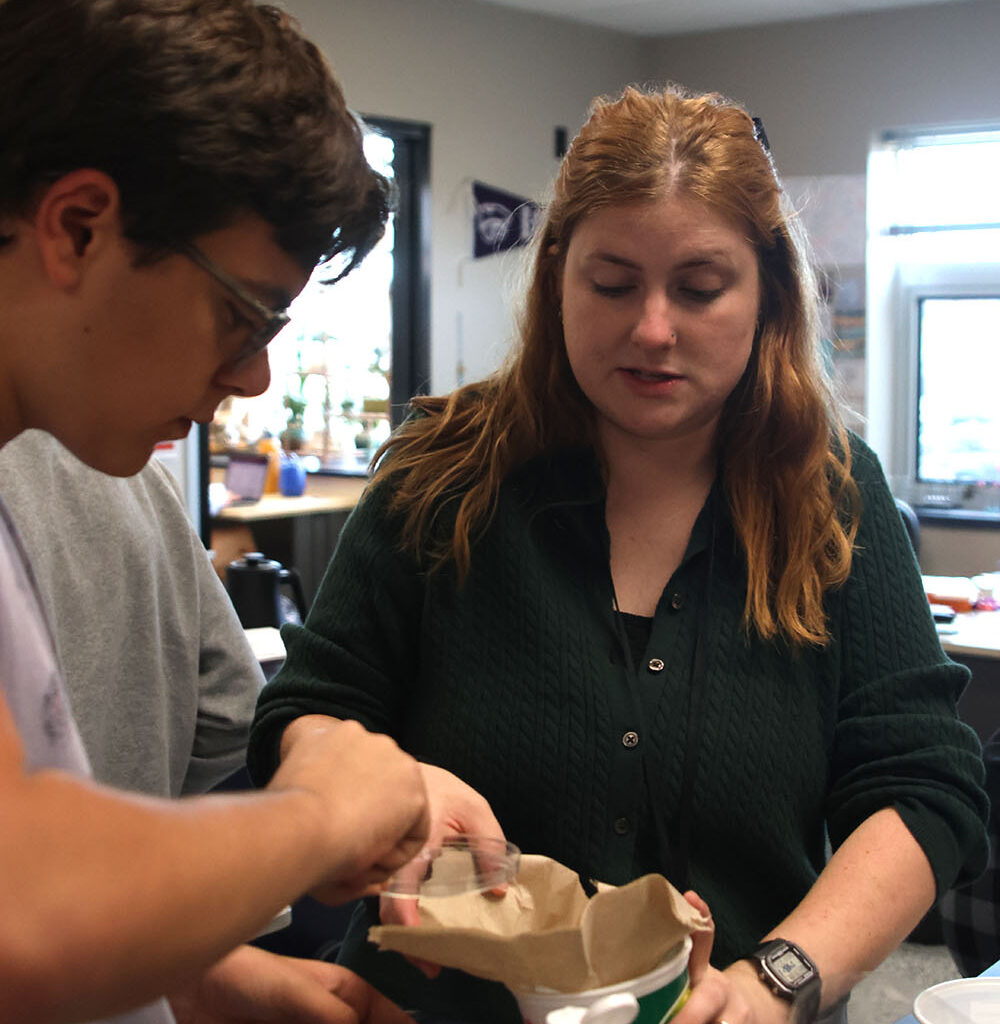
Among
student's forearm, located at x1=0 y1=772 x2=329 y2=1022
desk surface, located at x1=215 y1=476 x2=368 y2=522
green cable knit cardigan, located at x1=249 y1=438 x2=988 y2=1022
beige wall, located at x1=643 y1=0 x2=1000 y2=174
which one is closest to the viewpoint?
student's forearm, located at x1=0 y1=772 x2=329 y2=1022

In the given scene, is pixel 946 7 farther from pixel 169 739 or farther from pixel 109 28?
pixel 109 28

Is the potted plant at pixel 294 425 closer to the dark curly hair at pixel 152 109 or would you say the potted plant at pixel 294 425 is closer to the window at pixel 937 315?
the window at pixel 937 315

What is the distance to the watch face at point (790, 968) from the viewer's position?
1.15m

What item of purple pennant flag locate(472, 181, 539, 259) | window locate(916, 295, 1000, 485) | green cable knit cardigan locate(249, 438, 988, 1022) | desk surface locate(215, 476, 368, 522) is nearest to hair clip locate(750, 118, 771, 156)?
green cable knit cardigan locate(249, 438, 988, 1022)

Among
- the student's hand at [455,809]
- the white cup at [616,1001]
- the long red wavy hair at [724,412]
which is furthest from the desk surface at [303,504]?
the white cup at [616,1001]

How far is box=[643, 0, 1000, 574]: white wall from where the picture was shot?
5480mm

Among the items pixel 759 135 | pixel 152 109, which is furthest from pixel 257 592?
pixel 152 109

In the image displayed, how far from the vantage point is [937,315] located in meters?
5.79

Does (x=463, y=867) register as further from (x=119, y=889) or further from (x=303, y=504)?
(x=303, y=504)

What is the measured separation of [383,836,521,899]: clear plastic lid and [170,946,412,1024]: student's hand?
14cm

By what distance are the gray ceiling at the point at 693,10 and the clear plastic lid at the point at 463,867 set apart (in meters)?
5.26

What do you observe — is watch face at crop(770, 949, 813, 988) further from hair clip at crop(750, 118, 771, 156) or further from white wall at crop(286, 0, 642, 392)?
white wall at crop(286, 0, 642, 392)

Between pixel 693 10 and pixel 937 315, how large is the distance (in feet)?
5.96

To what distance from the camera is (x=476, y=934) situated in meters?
0.81
